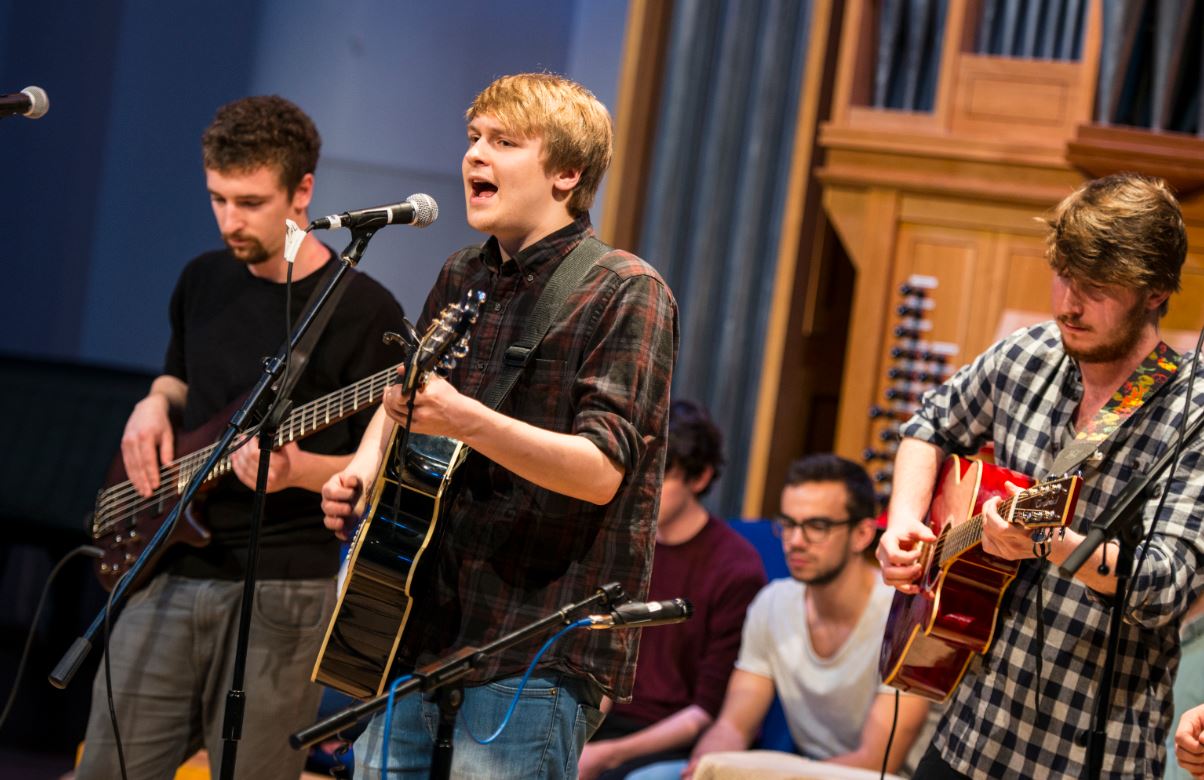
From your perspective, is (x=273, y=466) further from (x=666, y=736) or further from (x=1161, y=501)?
(x=666, y=736)

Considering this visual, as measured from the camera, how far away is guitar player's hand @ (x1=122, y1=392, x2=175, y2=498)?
135 inches

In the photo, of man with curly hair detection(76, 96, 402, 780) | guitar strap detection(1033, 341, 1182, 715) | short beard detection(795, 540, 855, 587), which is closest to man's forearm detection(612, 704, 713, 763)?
short beard detection(795, 540, 855, 587)

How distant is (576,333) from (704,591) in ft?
8.56

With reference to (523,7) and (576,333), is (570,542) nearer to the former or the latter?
(576,333)

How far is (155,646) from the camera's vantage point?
3145mm

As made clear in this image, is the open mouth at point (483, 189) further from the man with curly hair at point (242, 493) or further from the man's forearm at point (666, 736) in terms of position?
the man's forearm at point (666, 736)

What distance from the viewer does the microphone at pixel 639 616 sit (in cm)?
211

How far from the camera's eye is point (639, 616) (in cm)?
212

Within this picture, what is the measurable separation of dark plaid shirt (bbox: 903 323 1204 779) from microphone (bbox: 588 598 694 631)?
826 millimetres

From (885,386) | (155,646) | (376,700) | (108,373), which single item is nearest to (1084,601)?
(376,700)

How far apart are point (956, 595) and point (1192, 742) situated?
515mm

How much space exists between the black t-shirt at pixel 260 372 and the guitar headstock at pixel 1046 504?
155cm

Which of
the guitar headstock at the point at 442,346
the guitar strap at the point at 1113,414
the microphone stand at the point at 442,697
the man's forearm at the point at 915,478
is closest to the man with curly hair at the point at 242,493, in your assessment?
the guitar headstock at the point at 442,346

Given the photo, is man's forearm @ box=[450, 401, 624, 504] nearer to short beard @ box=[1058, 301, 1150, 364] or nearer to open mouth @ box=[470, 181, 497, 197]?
open mouth @ box=[470, 181, 497, 197]
